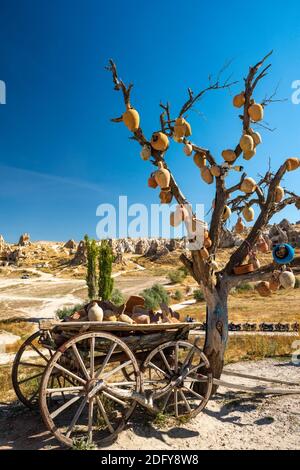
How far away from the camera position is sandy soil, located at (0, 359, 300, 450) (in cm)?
471

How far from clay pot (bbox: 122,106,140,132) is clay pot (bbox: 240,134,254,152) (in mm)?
1659

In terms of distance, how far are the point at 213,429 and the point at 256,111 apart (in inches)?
195

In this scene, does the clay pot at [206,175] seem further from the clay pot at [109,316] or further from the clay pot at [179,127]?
the clay pot at [109,316]

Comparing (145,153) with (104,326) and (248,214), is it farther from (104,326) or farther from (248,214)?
(104,326)

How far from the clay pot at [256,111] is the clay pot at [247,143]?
433 mm

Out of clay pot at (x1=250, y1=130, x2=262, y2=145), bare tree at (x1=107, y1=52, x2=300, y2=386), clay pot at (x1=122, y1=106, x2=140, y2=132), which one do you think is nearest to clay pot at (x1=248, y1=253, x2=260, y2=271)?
bare tree at (x1=107, y1=52, x2=300, y2=386)

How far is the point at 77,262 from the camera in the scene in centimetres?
7638

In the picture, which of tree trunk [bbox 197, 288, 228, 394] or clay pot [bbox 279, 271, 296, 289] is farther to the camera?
tree trunk [bbox 197, 288, 228, 394]

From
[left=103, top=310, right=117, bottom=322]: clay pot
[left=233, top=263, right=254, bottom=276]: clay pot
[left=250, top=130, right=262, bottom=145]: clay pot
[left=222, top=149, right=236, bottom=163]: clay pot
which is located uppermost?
[left=250, top=130, right=262, bottom=145]: clay pot

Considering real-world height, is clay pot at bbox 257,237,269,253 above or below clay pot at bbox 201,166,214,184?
below

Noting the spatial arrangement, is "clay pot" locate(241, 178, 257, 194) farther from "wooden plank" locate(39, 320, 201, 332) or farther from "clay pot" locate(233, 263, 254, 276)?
"wooden plank" locate(39, 320, 201, 332)

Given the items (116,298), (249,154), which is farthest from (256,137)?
(116,298)
